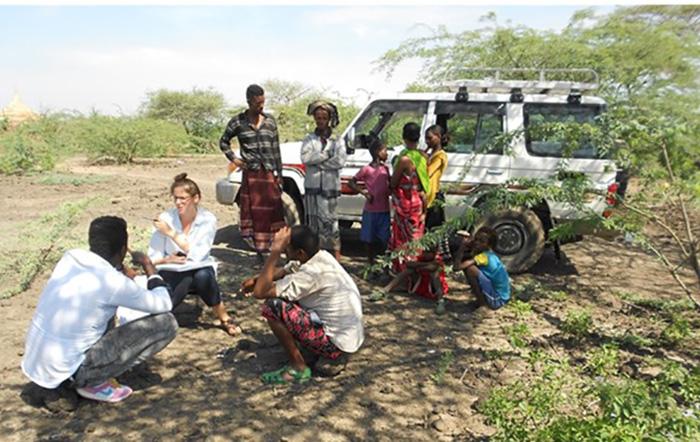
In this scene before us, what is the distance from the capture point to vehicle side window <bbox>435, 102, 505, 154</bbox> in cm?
570

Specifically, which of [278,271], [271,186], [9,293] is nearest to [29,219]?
[9,293]

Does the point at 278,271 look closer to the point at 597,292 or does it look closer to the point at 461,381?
the point at 461,381

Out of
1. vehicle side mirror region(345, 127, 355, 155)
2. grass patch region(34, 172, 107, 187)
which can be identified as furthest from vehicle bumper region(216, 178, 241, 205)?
grass patch region(34, 172, 107, 187)

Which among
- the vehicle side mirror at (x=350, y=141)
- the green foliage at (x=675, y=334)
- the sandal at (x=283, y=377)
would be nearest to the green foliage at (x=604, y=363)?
the green foliage at (x=675, y=334)

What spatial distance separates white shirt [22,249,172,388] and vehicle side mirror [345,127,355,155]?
3406mm

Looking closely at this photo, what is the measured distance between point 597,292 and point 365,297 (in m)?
2.42

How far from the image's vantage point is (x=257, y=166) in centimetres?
520

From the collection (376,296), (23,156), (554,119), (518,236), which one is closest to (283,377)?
(376,296)

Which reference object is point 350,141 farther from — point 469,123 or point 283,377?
point 283,377

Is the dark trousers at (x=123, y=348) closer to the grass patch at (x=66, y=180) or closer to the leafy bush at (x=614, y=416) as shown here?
the leafy bush at (x=614, y=416)

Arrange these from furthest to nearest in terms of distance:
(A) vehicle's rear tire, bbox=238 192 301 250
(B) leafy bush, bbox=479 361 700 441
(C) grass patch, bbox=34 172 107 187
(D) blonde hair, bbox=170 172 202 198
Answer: (C) grass patch, bbox=34 172 107 187
(A) vehicle's rear tire, bbox=238 192 301 250
(D) blonde hair, bbox=170 172 202 198
(B) leafy bush, bbox=479 361 700 441

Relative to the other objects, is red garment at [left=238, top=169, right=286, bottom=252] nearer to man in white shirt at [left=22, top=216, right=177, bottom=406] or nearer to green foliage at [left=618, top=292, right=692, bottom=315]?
man in white shirt at [left=22, top=216, right=177, bottom=406]

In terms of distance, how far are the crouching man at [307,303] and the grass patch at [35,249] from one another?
2886mm

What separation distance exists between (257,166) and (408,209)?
156 cm
